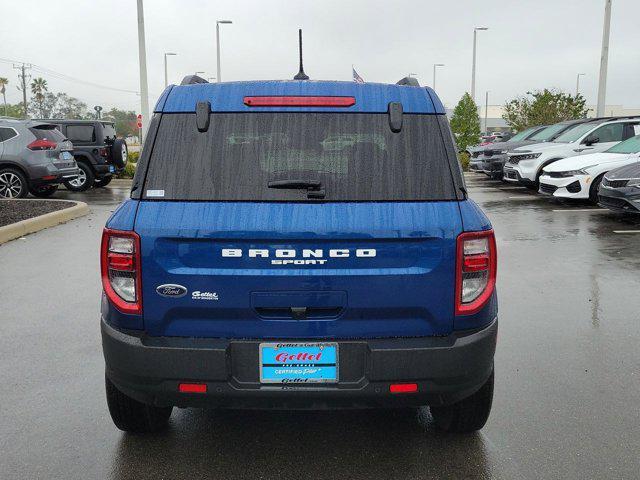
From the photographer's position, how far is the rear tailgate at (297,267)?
2750mm

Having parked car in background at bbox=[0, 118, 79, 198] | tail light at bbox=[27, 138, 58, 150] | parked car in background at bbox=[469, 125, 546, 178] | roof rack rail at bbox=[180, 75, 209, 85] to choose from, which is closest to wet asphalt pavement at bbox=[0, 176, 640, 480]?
roof rack rail at bbox=[180, 75, 209, 85]

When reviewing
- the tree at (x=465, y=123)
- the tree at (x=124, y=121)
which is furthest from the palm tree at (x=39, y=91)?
the tree at (x=465, y=123)

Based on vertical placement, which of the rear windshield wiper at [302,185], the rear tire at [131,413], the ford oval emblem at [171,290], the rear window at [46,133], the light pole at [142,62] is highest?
the light pole at [142,62]

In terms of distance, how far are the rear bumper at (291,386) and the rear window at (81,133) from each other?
16.7 m

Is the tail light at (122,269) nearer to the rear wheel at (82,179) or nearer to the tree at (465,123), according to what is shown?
the rear wheel at (82,179)

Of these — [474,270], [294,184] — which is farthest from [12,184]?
[474,270]

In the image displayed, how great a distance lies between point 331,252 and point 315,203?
23 cm

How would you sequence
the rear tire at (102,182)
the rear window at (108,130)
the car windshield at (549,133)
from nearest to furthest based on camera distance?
the rear window at (108,130)
the car windshield at (549,133)
the rear tire at (102,182)

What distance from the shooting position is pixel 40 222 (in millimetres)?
11086

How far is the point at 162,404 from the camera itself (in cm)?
298

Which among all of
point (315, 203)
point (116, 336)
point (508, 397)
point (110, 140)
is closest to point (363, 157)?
point (315, 203)

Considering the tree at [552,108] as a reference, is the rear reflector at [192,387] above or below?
below

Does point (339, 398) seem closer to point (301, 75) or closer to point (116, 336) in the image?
point (116, 336)

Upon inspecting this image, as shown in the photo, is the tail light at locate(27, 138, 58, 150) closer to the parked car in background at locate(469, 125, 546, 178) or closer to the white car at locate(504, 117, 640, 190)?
the white car at locate(504, 117, 640, 190)
